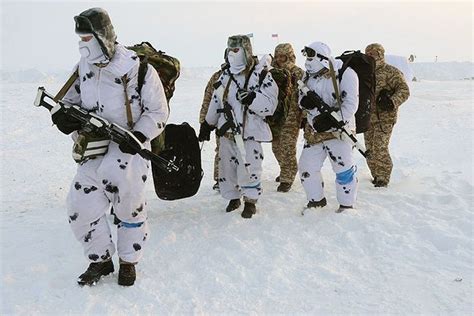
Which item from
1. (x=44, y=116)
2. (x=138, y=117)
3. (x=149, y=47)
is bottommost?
(x=44, y=116)

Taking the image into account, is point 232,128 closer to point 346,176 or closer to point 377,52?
point 346,176

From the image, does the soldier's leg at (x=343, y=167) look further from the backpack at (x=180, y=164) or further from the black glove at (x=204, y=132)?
the backpack at (x=180, y=164)

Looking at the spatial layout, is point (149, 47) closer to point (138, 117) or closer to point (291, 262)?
point (138, 117)

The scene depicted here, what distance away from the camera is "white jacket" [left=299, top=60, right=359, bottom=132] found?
5047mm

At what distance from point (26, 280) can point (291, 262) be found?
2156 mm

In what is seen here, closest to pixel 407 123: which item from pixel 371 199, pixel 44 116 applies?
pixel 371 199

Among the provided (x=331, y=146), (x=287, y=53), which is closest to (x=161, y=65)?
(x=331, y=146)

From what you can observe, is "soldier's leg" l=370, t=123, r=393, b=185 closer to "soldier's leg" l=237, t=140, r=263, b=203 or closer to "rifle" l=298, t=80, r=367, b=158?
"rifle" l=298, t=80, r=367, b=158

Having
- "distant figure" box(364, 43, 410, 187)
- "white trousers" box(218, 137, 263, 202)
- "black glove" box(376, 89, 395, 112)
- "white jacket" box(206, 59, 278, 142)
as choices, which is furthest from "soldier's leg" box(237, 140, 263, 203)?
"black glove" box(376, 89, 395, 112)

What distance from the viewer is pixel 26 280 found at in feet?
12.5

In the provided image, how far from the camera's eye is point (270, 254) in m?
4.42

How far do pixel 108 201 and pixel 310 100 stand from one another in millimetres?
2425

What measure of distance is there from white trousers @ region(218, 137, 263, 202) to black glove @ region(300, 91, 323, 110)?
0.67 m

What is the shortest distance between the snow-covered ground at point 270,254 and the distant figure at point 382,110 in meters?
0.27
